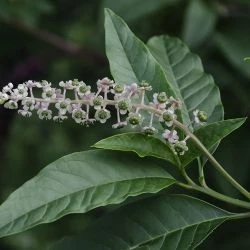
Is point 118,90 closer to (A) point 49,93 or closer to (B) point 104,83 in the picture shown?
(B) point 104,83

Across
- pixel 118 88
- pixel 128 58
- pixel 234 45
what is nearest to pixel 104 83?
pixel 118 88

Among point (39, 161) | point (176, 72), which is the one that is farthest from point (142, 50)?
point (39, 161)

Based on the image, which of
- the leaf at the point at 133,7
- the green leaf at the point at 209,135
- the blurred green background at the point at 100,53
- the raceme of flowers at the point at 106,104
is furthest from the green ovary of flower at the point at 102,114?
the leaf at the point at 133,7

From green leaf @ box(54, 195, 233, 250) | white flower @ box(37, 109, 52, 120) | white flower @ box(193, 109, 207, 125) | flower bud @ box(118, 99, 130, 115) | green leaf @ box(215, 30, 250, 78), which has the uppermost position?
flower bud @ box(118, 99, 130, 115)

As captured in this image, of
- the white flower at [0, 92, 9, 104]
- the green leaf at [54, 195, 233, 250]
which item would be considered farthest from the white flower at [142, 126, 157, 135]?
the white flower at [0, 92, 9, 104]

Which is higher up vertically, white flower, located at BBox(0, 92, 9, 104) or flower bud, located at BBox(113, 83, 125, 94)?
flower bud, located at BBox(113, 83, 125, 94)

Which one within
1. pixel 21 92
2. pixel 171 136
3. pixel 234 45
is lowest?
pixel 234 45

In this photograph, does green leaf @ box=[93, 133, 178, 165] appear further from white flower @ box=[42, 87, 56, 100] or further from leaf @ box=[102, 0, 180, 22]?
leaf @ box=[102, 0, 180, 22]
